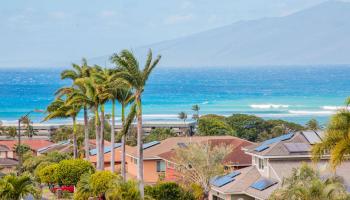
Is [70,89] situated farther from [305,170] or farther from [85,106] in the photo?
[305,170]

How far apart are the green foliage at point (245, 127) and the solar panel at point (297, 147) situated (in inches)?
2169

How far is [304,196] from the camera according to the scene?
3184 cm

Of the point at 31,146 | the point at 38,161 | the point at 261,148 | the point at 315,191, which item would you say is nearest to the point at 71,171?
the point at 261,148

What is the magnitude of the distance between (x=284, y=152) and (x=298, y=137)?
2.74 meters

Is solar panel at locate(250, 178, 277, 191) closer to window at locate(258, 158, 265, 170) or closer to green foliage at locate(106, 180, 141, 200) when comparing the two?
window at locate(258, 158, 265, 170)

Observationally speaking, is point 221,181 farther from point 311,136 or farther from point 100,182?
point 100,182

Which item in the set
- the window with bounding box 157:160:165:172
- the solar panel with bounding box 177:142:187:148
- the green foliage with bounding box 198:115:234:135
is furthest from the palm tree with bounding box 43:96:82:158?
the green foliage with bounding box 198:115:234:135

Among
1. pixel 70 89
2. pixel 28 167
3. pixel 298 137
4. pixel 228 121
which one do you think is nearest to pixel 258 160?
pixel 298 137

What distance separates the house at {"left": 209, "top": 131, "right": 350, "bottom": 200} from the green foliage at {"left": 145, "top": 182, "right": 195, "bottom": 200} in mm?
1812

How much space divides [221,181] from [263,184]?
4.89 metres

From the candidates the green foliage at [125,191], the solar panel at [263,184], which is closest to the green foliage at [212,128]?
the solar panel at [263,184]

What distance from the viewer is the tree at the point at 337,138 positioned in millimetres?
28062

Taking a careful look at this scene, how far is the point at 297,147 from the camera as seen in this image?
48625mm

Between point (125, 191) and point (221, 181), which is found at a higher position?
point (125, 191)
